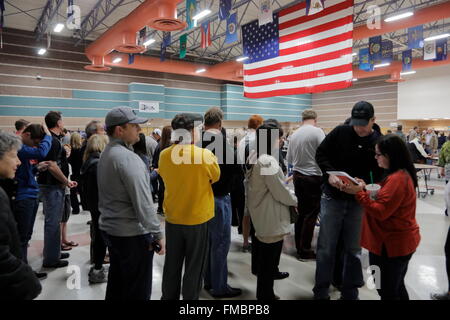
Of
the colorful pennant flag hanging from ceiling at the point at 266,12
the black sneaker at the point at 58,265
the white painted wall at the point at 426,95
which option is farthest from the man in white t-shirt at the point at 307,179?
the white painted wall at the point at 426,95

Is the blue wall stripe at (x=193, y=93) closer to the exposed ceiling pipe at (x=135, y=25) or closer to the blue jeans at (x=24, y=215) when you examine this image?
the exposed ceiling pipe at (x=135, y=25)

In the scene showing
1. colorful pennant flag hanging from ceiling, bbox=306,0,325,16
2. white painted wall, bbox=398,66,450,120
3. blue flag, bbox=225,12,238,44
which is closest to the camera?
colorful pennant flag hanging from ceiling, bbox=306,0,325,16

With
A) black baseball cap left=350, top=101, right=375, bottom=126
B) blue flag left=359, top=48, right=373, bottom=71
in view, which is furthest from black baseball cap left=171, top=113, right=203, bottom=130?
blue flag left=359, top=48, right=373, bottom=71

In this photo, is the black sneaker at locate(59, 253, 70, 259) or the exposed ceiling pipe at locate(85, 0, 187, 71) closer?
the black sneaker at locate(59, 253, 70, 259)

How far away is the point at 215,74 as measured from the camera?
14.5m

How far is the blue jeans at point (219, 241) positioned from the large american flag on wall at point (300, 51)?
340 centimetres

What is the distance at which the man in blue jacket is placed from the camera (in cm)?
271

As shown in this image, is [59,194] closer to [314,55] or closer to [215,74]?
[314,55]

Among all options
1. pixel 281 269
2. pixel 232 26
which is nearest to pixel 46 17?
pixel 232 26

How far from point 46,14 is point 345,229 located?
11.7 metres

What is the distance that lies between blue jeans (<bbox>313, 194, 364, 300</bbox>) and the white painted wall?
17519 millimetres

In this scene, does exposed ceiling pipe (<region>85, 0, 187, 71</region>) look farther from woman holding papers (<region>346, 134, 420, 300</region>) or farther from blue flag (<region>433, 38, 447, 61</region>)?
blue flag (<region>433, 38, 447, 61</region>)

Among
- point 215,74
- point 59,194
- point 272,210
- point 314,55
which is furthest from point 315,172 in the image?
point 215,74

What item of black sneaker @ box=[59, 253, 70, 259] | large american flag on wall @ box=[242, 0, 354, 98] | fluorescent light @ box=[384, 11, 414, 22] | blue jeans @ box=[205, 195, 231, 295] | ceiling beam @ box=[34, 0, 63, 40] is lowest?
black sneaker @ box=[59, 253, 70, 259]
